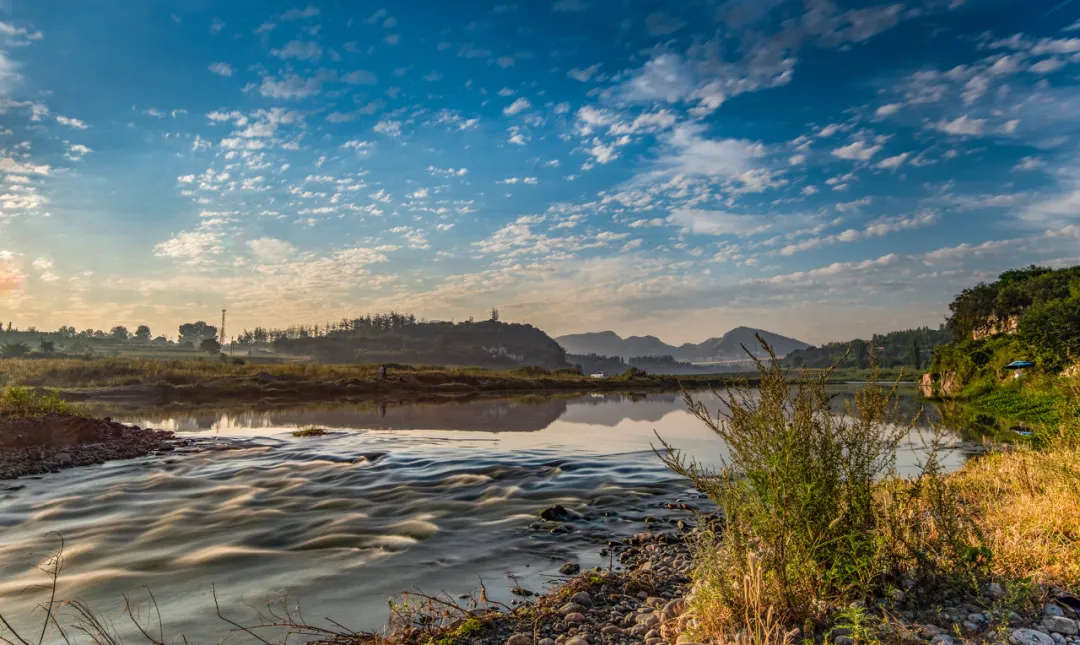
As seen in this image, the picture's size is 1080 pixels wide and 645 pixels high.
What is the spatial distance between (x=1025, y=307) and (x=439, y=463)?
191ft

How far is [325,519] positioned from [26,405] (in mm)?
13577

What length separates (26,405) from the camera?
1656 cm

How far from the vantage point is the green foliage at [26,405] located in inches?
630

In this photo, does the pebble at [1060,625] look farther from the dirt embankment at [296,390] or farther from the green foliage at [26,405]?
the dirt embankment at [296,390]

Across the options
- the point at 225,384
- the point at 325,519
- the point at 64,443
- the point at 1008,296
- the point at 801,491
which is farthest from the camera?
the point at 1008,296

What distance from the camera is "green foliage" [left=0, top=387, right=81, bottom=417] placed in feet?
52.5

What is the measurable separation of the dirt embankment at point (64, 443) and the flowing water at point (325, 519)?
0.86 meters

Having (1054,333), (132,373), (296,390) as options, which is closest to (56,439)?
(296,390)

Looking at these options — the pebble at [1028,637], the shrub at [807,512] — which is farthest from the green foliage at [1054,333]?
the pebble at [1028,637]

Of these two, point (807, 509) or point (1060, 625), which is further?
point (807, 509)

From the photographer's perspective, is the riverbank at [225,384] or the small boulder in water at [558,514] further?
the riverbank at [225,384]

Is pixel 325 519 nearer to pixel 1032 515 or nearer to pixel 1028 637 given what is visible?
pixel 1028 637

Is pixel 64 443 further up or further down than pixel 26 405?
further down

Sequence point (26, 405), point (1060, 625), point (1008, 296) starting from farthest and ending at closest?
point (1008, 296) → point (26, 405) → point (1060, 625)
